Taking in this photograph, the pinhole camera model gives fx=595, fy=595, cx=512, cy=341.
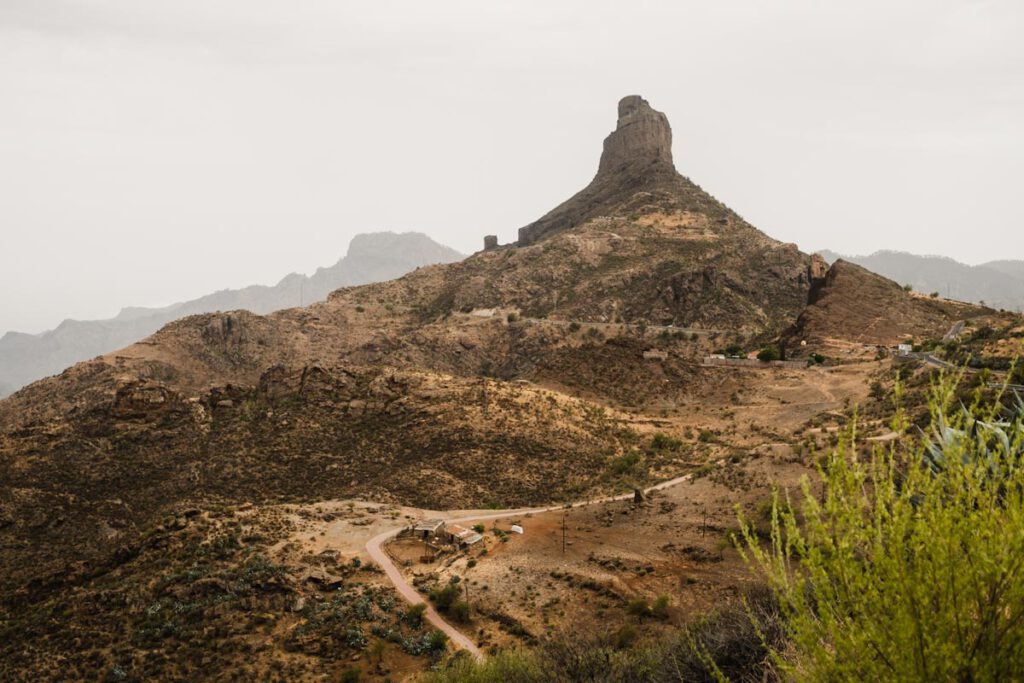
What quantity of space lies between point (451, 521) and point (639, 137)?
110 metres

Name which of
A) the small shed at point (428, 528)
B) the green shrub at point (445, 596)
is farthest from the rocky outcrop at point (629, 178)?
the green shrub at point (445, 596)

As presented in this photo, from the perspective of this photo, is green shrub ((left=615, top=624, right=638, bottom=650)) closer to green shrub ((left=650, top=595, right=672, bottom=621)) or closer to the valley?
the valley

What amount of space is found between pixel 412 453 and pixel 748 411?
2564cm

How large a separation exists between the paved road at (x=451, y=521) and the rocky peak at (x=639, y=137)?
101970 millimetres

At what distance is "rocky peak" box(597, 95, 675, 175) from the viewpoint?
121 meters

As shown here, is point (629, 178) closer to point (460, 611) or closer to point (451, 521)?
point (451, 521)

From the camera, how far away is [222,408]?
4356 cm

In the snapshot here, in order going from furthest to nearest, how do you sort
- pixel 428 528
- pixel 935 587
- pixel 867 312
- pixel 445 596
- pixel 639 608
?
pixel 867 312 < pixel 428 528 < pixel 445 596 < pixel 639 608 < pixel 935 587

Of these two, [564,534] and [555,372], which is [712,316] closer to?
[555,372]

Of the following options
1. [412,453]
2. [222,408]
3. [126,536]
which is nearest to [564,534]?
[412,453]

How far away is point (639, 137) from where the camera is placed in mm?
122188

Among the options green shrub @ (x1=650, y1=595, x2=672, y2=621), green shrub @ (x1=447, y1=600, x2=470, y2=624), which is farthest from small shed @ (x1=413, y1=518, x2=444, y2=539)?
green shrub @ (x1=650, y1=595, x2=672, y2=621)

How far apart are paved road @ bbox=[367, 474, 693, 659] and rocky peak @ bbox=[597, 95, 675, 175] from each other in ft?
335

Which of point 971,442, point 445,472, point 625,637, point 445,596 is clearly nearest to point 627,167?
point 445,472
